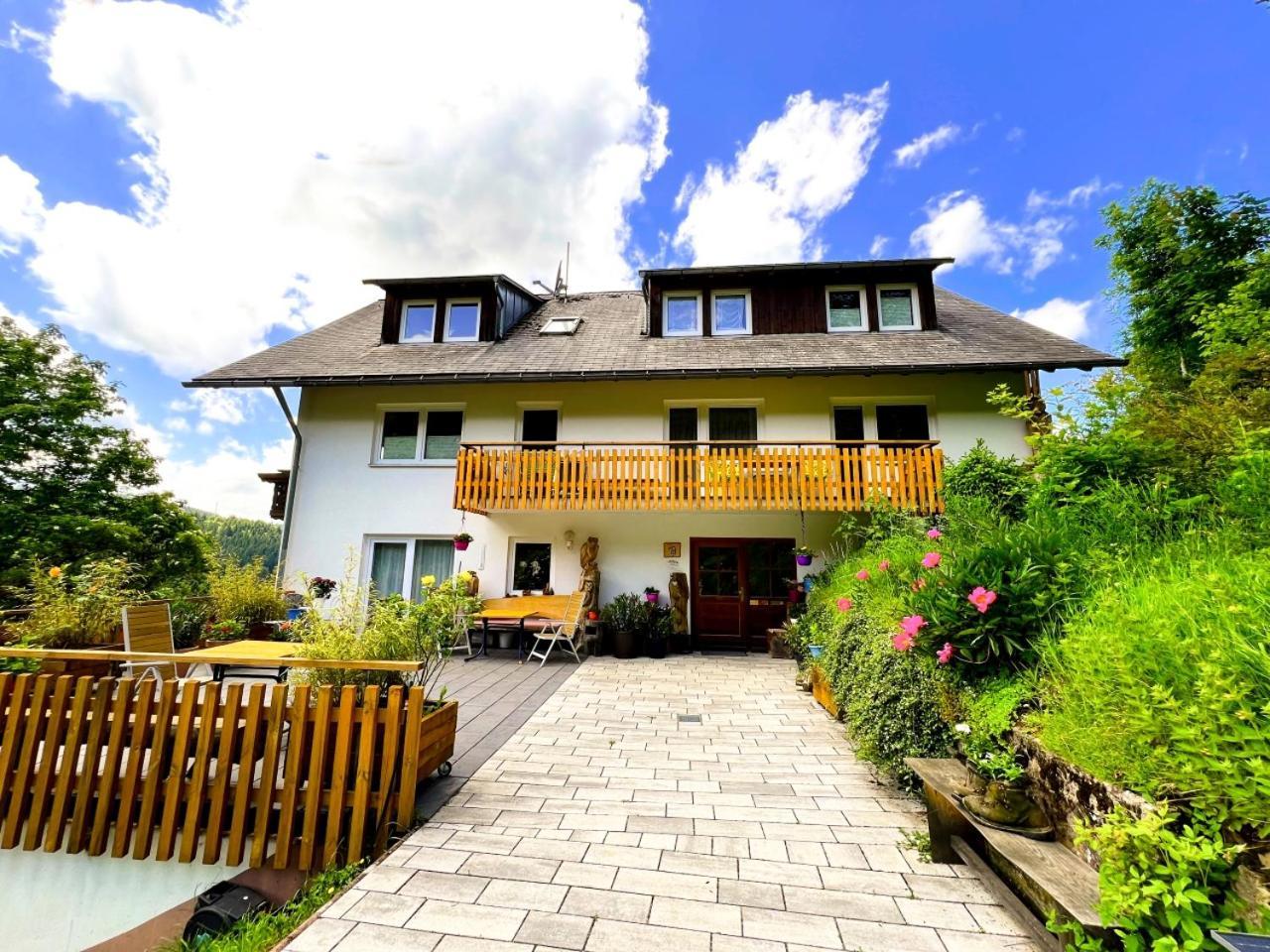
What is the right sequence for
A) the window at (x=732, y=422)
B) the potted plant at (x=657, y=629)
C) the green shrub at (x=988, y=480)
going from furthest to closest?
the window at (x=732, y=422) < the potted plant at (x=657, y=629) < the green shrub at (x=988, y=480)

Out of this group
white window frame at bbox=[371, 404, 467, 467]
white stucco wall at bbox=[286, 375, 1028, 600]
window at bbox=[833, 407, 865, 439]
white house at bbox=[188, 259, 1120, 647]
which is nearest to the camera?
white house at bbox=[188, 259, 1120, 647]

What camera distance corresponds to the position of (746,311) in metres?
11.2

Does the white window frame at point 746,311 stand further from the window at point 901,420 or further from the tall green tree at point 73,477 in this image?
the tall green tree at point 73,477

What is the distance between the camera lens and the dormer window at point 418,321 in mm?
11555

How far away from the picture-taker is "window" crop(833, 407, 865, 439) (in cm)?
995

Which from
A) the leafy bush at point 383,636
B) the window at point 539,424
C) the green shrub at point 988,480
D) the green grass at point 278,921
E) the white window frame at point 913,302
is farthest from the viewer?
the white window frame at point 913,302

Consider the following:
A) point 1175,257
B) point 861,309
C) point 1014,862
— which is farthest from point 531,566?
point 1175,257

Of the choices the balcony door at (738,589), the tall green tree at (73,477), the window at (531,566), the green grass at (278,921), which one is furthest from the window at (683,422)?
the tall green tree at (73,477)

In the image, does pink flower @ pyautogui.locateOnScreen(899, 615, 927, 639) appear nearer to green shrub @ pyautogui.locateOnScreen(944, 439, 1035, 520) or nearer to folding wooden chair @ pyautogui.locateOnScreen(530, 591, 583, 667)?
green shrub @ pyautogui.locateOnScreen(944, 439, 1035, 520)

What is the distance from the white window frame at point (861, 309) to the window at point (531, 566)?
800cm

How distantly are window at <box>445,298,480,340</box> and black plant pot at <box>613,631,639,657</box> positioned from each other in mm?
7790

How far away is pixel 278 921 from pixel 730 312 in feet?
37.9

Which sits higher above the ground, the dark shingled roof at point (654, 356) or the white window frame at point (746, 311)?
the white window frame at point (746, 311)

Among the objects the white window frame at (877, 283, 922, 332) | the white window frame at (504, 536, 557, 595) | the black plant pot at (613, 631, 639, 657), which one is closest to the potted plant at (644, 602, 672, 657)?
the black plant pot at (613, 631, 639, 657)
